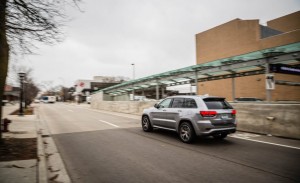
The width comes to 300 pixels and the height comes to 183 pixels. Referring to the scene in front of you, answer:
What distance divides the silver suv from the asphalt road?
473 millimetres

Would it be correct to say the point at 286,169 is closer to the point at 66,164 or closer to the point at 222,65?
the point at 66,164

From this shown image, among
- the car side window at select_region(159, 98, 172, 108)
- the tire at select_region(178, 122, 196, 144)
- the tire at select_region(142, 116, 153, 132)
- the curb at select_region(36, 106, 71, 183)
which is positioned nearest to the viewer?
the curb at select_region(36, 106, 71, 183)

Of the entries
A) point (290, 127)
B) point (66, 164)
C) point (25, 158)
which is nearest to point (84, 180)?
point (66, 164)

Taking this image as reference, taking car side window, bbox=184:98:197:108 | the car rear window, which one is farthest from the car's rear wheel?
the car rear window

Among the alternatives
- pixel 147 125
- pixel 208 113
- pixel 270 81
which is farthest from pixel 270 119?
pixel 147 125

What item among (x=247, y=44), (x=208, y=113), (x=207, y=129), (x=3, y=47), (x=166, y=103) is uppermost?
(x=247, y=44)

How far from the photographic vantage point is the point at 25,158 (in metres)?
5.31

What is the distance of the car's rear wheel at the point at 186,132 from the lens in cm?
719

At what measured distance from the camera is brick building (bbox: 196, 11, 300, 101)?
31.5 m

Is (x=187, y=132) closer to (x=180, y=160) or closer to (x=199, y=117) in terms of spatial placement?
(x=199, y=117)

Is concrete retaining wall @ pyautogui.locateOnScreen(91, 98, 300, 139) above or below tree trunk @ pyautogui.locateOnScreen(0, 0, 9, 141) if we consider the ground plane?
below

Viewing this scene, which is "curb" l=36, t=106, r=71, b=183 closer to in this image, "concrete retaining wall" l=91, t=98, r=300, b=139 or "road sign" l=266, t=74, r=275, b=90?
"concrete retaining wall" l=91, t=98, r=300, b=139

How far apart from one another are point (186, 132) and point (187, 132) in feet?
0.19

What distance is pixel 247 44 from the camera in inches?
1483
